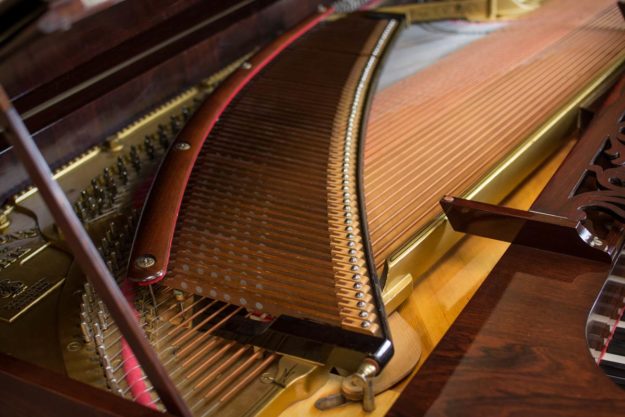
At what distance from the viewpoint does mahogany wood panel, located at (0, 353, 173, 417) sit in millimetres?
1307

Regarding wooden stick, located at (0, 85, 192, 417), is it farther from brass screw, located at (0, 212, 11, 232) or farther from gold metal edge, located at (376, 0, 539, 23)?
gold metal edge, located at (376, 0, 539, 23)

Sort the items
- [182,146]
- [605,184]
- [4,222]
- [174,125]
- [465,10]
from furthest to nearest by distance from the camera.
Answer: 1. [465,10]
2. [174,125]
3. [182,146]
4. [4,222]
5. [605,184]

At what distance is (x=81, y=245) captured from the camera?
44.1 inches

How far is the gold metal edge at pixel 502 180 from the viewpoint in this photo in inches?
73.1

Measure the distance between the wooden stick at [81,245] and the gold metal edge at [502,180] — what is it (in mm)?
715

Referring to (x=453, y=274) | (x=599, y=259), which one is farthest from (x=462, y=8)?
(x=599, y=259)

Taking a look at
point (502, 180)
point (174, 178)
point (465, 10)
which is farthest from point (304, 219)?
Answer: point (465, 10)

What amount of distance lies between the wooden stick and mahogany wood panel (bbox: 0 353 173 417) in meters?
0.07

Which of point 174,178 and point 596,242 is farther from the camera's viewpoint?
point 174,178

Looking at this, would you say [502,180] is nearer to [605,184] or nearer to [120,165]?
[605,184]

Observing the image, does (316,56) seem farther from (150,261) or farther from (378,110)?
(150,261)

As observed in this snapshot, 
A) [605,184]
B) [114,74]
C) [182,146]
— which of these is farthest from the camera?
[114,74]

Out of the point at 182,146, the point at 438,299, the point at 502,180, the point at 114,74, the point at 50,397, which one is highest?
the point at 114,74

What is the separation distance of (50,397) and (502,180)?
4.57ft
